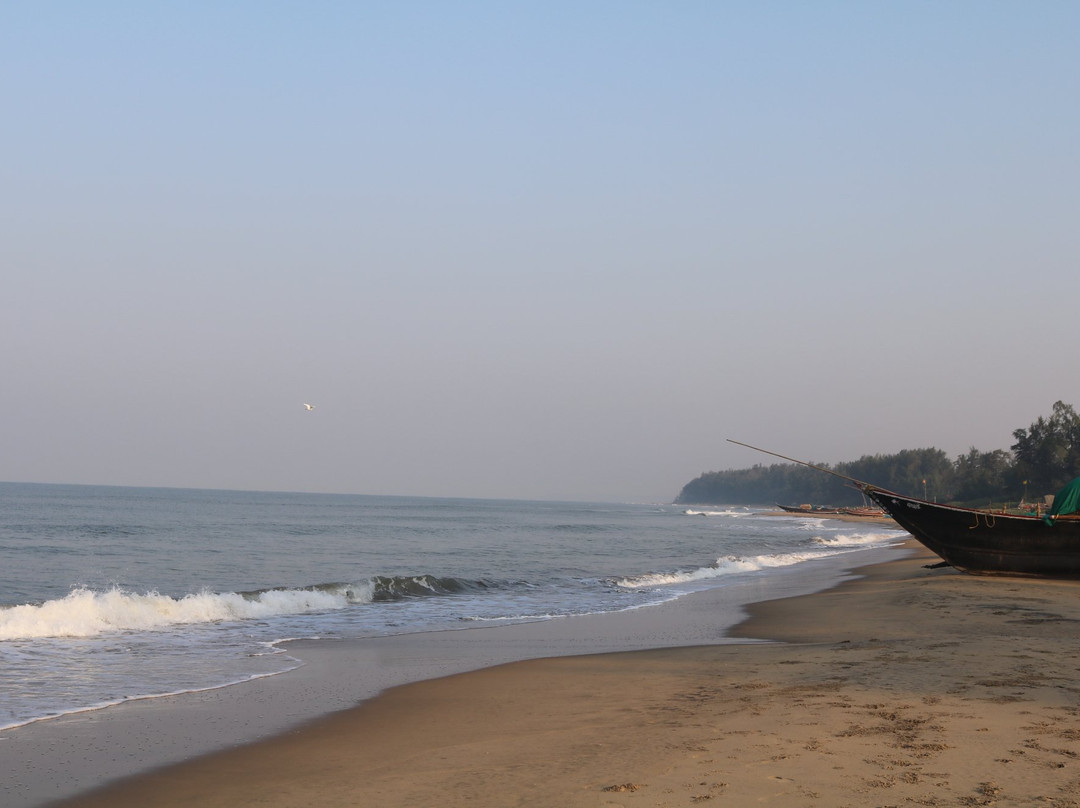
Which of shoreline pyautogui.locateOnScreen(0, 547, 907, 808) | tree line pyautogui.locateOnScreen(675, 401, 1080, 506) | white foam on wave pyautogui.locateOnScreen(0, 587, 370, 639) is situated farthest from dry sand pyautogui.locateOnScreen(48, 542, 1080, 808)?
tree line pyautogui.locateOnScreen(675, 401, 1080, 506)

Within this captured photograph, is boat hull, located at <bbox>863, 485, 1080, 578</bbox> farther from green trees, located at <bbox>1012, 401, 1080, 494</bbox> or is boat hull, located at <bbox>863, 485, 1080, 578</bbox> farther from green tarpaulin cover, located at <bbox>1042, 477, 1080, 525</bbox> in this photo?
green trees, located at <bbox>1012, 401, 1080, 494</bbox>

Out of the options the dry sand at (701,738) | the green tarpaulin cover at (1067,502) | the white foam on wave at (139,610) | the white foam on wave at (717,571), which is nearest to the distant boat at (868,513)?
the white foam on wave at (717,571)

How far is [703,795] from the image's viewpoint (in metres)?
5.07

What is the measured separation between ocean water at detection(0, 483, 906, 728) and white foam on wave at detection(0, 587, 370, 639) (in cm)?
3

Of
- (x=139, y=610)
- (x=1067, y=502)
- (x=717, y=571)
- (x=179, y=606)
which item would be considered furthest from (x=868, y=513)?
(x=139, y=610)

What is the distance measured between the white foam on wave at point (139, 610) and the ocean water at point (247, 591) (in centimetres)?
3

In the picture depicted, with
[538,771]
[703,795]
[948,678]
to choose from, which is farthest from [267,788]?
[948,678]

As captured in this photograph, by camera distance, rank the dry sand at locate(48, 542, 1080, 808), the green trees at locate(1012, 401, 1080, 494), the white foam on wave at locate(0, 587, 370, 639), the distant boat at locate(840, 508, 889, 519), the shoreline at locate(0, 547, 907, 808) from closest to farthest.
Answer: the dry sand at locate(48, 542, 1080, 808) < the shoreline at locate(0, 547, 907, 808) < the white foam on wave at locate(0, 587, 370, 639) < the green trees at locate(1012, 401, 1080, 494) < the distant boat at locate(840, 508, 889, 519)

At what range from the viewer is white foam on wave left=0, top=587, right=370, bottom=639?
43.1 feet

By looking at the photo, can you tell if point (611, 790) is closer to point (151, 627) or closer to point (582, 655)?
point (582, 655)

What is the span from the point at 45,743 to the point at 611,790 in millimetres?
4487

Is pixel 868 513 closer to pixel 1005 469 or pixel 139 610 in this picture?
pixel 1005 469

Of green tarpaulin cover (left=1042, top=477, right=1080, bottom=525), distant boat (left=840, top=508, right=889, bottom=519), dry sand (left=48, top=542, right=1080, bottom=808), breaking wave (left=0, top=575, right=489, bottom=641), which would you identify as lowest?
distant boat (left=840, top=508, right=889, bottom=519)

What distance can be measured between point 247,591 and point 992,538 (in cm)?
1609
